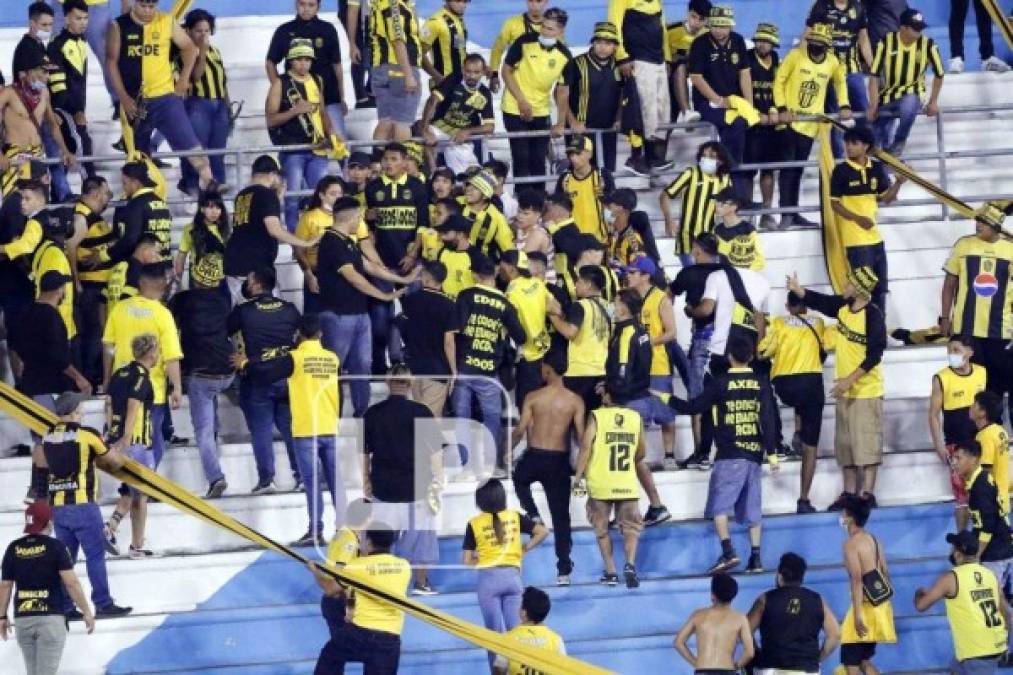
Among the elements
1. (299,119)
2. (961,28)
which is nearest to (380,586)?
(299,119)

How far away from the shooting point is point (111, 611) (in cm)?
1652

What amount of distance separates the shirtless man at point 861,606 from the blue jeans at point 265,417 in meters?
3.69

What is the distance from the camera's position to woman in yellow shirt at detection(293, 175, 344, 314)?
60.2ft

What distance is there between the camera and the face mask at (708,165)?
62.4 ft

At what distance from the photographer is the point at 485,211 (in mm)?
18516

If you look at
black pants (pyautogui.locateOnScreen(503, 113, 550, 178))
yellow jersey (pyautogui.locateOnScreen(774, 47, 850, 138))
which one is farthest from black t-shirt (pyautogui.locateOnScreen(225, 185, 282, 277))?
yellow jersey (pyautogui.locateOnScreen(774, 47, 850, 138))

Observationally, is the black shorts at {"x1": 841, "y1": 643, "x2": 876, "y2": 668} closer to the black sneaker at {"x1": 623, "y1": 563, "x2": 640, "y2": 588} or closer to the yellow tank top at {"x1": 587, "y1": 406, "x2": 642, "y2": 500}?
the black sneaker at {"x1": 623, "y1": 563, "x2": 640, "y2": 588}

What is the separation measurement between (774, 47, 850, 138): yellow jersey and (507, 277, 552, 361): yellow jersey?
3.71 metres

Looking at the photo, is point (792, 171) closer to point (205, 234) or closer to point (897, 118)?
point (897, 118)

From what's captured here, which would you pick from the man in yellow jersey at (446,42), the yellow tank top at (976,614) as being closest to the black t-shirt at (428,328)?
the man in yellow jersey at (446,42)

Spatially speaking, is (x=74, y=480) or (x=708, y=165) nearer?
(x=74, y=480)

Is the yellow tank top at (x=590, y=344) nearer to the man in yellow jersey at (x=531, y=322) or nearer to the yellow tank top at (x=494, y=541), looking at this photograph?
the man in yellow jersey at (x=531, y=322)

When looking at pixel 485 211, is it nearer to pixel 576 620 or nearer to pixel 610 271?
pixel 610 271

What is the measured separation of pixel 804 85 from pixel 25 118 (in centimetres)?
600
